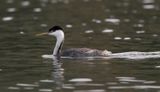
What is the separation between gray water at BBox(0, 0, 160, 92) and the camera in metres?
21.5

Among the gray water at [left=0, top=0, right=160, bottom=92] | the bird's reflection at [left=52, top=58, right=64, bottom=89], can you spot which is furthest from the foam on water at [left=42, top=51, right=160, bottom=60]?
the bird's reflection at [left=52, top=58, right=64, bottom=89]

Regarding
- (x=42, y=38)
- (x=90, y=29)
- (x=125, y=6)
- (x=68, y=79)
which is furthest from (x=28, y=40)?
(x=125, y=6)

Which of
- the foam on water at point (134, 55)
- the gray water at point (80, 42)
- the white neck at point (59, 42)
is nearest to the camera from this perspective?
the gray water at point (80, 42)

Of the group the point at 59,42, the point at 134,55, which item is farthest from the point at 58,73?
the point at 59,42

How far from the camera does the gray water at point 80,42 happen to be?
21.5 metres

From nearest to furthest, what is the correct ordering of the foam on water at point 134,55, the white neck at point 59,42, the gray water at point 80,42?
the gray water at point 80,42, the foam on water at point 134,55, the white neck at point 59,42

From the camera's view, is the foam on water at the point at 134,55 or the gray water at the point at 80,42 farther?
the foam on water at the point at 134,55

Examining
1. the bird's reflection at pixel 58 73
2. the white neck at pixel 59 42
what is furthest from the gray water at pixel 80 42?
the white neck at pixel 59 42

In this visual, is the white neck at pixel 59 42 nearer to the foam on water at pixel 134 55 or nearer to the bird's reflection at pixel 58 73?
the foam on water at pixel 134 55

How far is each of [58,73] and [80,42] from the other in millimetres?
8308

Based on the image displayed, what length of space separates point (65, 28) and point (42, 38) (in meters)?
3.72

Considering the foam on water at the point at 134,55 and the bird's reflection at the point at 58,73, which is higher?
the bird's reflection at the point at 58,73

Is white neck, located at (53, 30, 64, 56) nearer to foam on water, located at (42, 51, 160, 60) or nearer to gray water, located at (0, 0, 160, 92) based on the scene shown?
gray water, located at (0, 0, 160, 92)

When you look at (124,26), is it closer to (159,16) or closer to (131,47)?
(159,16)
